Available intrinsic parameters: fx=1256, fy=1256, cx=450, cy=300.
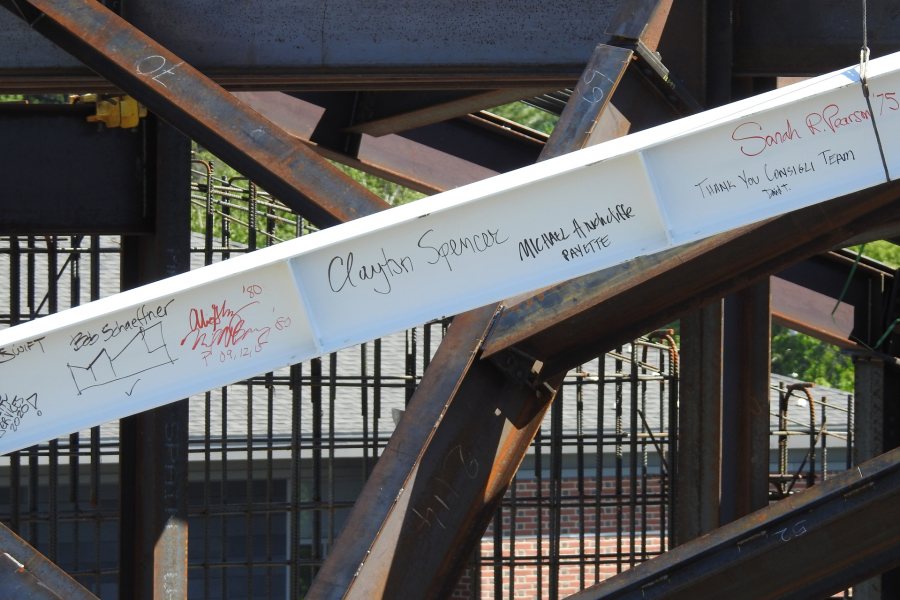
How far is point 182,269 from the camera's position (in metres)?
5.83

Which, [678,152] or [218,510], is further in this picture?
[218,510]

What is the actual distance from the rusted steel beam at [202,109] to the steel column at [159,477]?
4.73 feet

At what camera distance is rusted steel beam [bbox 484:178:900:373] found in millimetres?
3760

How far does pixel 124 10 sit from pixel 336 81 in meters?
0.87

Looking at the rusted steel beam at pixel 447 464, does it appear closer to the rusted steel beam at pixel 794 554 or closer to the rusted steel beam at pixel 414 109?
the rusted steel beam at pixel 794 554

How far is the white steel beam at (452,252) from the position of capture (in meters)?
3.11

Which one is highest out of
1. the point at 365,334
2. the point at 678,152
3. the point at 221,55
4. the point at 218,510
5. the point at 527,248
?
the point at 221,55

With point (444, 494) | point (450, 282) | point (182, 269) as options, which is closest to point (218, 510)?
point (182, 269)

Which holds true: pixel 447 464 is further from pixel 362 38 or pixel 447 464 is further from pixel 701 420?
pixel 362 38

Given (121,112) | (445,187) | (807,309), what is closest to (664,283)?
(121,112)

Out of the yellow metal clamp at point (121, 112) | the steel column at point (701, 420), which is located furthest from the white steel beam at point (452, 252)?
the yellow metal clamp at point (121, 112)

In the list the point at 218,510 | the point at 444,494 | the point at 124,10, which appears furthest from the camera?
the point at 218,510

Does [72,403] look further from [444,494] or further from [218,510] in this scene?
[218,510]

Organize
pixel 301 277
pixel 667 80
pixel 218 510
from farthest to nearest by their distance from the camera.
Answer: pixel 218 510
pixel 667 80
pixel 301 277
